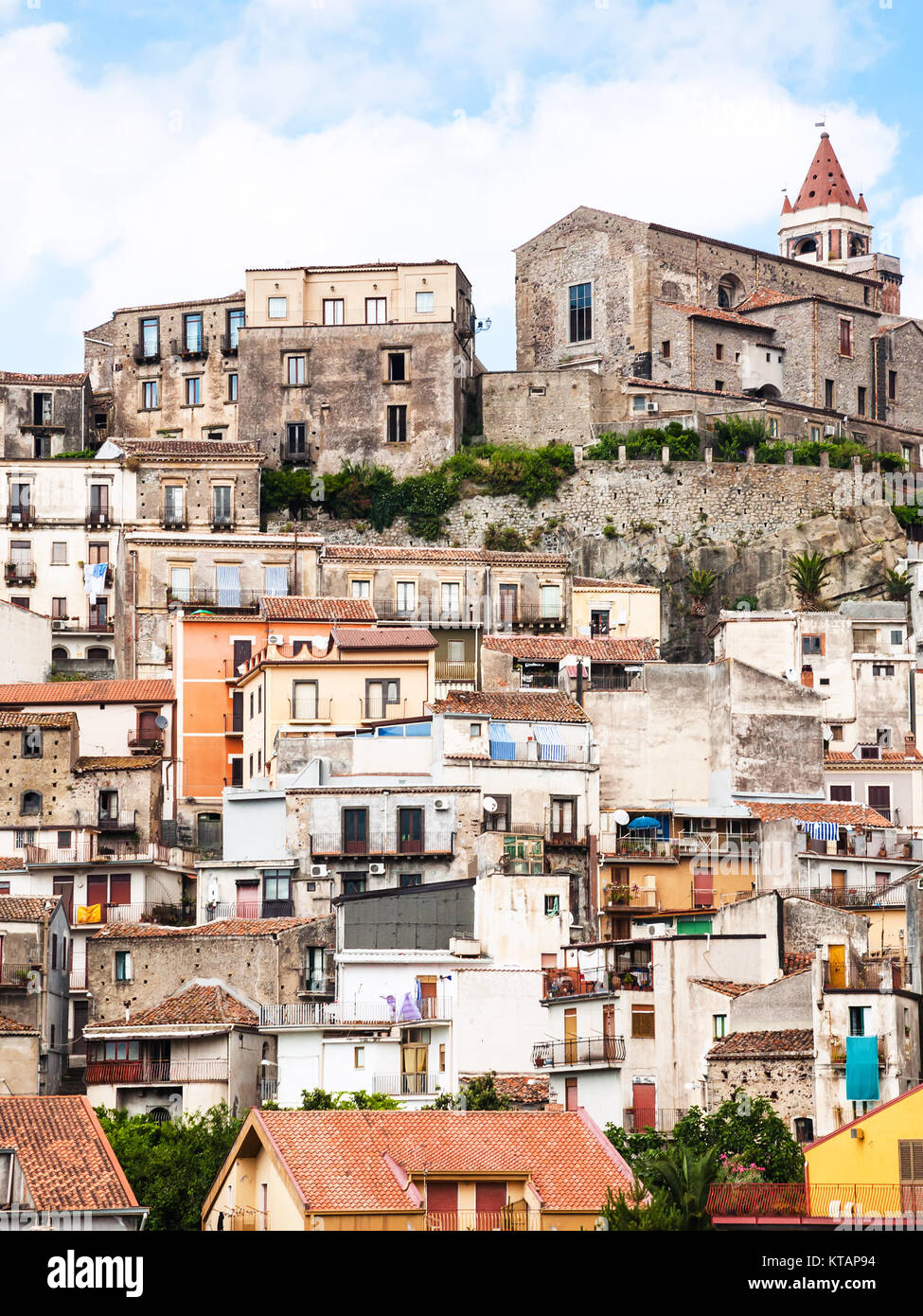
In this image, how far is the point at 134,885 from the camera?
62.6m

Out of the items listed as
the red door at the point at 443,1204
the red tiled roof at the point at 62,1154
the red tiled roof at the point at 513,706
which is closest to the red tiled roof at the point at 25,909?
the red tiled roof at the point at 513,706

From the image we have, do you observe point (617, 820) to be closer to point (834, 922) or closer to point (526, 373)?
point (834, 922)

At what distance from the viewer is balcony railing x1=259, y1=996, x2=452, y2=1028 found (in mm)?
53656

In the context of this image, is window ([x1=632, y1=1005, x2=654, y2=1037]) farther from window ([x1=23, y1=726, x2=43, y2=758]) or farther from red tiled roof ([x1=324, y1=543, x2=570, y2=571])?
red tiled roof ([x1=324, y1=543, x2=570, y2=571])

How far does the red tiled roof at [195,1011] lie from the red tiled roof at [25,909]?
3044 mm

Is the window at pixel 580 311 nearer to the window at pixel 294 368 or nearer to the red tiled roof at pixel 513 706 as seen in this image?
the window at pixel 294 368

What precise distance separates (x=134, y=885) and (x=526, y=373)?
33.8 m

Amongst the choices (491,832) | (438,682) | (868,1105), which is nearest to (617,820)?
(491,832)

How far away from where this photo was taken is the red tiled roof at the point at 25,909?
55250 millimetres

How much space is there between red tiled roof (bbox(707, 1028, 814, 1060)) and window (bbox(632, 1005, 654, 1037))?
1645mm

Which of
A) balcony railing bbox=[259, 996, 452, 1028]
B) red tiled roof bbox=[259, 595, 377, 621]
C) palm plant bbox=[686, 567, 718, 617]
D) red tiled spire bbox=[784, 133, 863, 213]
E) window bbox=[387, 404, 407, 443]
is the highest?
red tiled spire bbox=[784, 133, 863, 213]

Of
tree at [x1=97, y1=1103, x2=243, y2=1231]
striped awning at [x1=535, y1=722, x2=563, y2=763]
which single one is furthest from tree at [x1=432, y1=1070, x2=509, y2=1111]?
striped awning at [x1=535, y1=722, x2=563, y2=763]

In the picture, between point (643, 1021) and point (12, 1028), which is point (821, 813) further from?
point (12, 1028)

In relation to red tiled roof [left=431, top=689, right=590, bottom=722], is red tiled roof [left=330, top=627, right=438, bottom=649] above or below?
above
